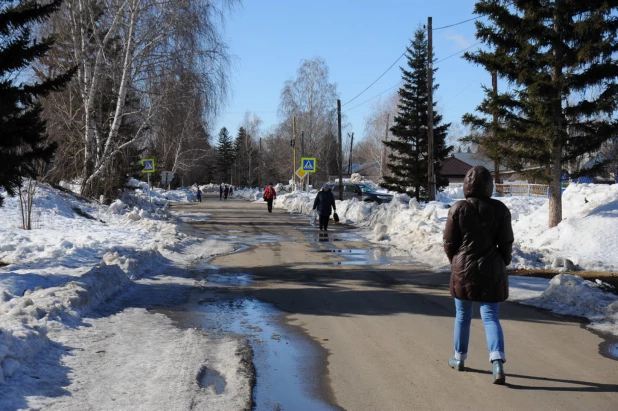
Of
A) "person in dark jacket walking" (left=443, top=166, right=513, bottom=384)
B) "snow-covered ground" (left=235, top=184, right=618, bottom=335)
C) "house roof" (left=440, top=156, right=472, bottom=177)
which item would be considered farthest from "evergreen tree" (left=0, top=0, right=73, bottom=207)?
"house roof" (left=440, top=156, right=472, bottom=177)

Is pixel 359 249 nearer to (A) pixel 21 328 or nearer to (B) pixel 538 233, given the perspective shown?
(B) pixel 538 233

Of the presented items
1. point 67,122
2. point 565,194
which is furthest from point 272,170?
point 565,194

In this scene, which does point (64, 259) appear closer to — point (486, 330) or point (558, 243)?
point (486, 330)

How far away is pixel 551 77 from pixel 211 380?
13420mm

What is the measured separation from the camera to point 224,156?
122m

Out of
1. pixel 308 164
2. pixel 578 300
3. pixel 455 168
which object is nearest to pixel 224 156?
pixel 455 168

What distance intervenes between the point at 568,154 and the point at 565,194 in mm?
2798

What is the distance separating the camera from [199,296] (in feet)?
29.1

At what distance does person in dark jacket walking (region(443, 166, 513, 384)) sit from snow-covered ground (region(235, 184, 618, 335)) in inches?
98.2

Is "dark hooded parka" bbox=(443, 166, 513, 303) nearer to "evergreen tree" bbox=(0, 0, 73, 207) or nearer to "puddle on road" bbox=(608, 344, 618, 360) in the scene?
"puddle on road" bbox=(608, 344, 618, 360)

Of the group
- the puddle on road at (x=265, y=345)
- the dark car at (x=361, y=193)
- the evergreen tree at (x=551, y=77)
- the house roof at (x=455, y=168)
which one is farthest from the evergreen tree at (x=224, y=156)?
the puddle on road at (x=265, y=345)

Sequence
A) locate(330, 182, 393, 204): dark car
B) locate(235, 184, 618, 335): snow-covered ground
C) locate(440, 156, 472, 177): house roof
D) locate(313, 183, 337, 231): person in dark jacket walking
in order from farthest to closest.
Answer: locate(440, 156, 472, 177): house roof → locate(330, 182, 393, 204): dark car → locate(313, 183, 337, 231): person in dark jacket walking → locate(235, 184, 618, 335): snow-covered ground

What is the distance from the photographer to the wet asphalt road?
15.4ft

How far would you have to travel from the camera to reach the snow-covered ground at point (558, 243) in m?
7.97
